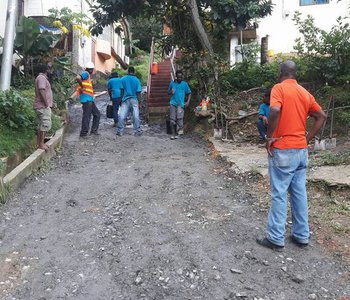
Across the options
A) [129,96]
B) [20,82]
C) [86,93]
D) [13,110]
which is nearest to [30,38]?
[20,82]

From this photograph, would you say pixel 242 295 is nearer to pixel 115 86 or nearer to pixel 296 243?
pixel 296 243

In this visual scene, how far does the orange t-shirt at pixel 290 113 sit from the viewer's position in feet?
13.1

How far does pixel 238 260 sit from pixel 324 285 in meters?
0.78

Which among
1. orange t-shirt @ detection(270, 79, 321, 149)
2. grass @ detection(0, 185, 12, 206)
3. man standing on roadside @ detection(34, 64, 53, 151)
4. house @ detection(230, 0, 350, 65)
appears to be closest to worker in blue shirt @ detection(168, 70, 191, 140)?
man standing on roadside @ detection(34, 64, 53, 151)

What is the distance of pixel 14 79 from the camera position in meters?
11.9

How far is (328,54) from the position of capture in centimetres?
1064

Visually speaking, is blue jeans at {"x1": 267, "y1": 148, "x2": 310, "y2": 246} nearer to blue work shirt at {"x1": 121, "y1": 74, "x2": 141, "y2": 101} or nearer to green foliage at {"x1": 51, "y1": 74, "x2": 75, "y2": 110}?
blue work shirt at {"x1": 121, "y1": 74, "x2": 141, "y2": 101}

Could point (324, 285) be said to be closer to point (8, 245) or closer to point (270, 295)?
point (270, 295)

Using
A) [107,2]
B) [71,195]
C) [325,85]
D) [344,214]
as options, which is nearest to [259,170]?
[344,214]

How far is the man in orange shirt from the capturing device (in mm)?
3992

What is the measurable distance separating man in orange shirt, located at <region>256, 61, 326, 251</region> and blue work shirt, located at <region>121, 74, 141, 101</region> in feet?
21.9

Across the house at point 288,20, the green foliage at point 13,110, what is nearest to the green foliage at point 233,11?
the house at point 288,20

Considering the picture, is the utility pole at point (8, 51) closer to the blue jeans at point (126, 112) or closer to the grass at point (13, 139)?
the grass at point (13, 139)

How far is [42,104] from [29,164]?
1371mm
